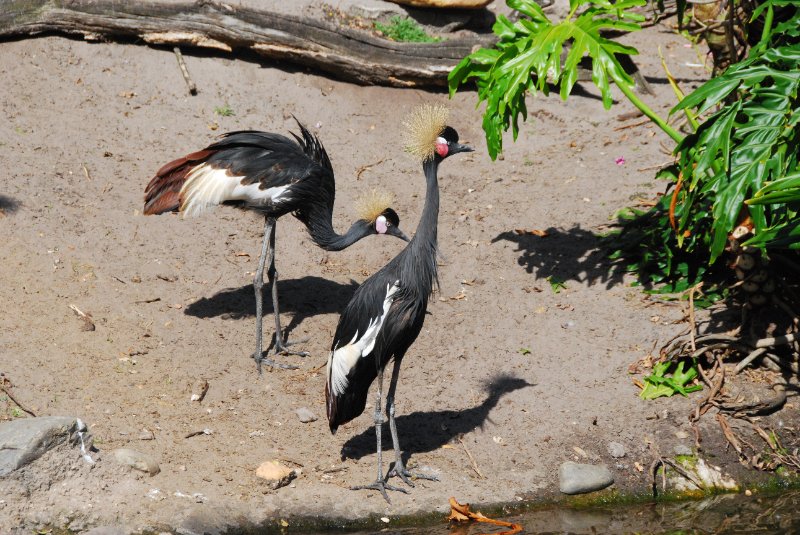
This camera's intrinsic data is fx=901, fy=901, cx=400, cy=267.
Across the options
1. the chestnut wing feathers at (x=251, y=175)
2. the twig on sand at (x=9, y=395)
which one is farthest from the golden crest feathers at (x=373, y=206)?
the twig on sand at (x=9, y=395)

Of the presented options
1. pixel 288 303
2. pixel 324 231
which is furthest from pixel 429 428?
pixel 288 303

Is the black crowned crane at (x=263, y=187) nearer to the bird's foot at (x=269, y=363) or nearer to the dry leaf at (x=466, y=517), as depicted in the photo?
the bird's foot at (x=269, y=363)

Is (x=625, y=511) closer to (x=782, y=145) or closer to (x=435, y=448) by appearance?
(x=435, y=448)

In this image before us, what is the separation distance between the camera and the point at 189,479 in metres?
5.58

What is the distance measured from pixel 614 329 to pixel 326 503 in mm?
2878

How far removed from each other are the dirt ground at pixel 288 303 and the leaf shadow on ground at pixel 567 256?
0.07 feet

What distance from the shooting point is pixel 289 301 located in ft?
25.7

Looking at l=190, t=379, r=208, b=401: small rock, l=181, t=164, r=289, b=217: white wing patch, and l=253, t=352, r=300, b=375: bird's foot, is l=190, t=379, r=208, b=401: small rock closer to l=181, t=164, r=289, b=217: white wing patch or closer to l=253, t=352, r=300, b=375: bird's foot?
l=253, t=352, r=300, b=375: bird's foot

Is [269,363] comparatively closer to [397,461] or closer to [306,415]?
[306,415]

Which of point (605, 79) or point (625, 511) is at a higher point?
point (605, 79)

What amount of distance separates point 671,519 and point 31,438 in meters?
3.86

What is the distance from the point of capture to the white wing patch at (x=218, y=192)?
729 centimetres

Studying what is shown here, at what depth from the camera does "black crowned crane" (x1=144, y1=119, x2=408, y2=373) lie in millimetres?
7270

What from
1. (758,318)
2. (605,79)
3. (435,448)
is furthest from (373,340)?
(758,318)
